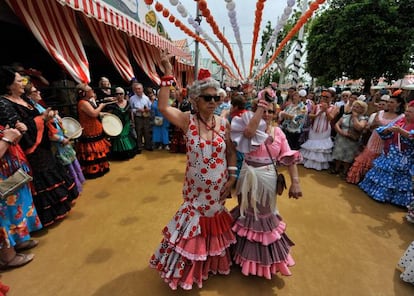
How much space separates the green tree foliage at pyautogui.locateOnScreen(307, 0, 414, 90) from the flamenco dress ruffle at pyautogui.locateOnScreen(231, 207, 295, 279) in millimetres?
12335

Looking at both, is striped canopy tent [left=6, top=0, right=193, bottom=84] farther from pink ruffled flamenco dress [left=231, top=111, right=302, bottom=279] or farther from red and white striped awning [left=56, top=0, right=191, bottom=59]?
pink ruffled flamenco dress [left=231, top=111, right=302, bottom=279]

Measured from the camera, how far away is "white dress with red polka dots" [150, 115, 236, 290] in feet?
6.02

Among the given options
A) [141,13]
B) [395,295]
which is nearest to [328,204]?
[395,295]

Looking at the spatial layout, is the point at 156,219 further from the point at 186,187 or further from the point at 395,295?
the point at 395,295

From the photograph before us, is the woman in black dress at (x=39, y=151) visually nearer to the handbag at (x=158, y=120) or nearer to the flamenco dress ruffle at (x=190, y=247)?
the flamenco dress ruffle at (x=190, y=247)

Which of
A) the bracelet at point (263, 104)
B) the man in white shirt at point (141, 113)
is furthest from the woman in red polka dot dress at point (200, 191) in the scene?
the man in white shirt at point (141, 113)

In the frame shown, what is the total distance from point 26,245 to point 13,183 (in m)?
0.94

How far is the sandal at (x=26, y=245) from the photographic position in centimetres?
246

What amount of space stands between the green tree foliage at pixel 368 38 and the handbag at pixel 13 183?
537 inches

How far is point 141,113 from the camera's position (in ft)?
19.5

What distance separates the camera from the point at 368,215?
3.50 metres

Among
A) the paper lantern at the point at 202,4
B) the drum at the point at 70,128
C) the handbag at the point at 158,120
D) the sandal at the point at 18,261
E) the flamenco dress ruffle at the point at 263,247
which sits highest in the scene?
the paper lantern at the point at 202,4

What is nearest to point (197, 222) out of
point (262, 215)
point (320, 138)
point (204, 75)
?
point (262, 215)

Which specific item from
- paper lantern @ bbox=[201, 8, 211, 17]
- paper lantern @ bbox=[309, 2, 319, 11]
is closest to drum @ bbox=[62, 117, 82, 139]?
paper lantern @ bbox=[201, 8, 211, 17]
